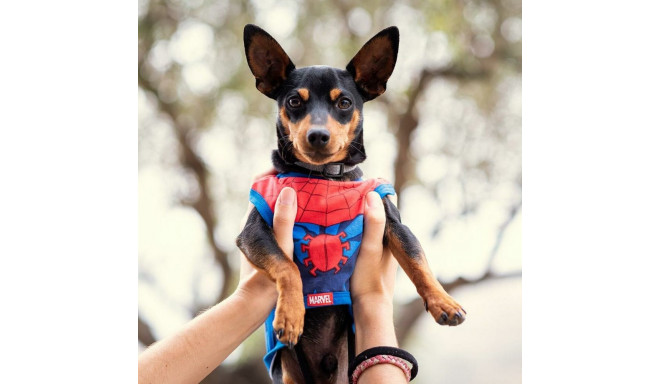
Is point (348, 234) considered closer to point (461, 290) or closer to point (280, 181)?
point (280, 181)

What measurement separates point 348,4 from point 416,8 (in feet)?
1.12

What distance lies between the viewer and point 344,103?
174 centimetres

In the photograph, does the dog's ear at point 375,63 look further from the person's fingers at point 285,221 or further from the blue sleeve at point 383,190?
the person's fingers at point 285,221

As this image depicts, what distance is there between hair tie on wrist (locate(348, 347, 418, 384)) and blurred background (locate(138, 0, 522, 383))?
67 centimetres

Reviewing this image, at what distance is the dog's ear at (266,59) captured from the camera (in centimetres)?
179

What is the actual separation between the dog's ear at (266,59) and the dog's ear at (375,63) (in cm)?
24

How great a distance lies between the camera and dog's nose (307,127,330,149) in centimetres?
158

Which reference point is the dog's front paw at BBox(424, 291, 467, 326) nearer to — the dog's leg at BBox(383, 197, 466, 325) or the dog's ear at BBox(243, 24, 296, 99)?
the dog's leg at BBox(383, 197, 466, 325)

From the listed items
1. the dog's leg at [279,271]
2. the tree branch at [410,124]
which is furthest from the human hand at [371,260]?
the tree branch at [410,124]

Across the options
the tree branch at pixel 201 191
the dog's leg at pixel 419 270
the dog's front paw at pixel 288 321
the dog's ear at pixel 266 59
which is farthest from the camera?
the tree branch at pixel 201 191

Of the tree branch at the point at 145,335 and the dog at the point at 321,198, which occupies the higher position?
the dog at the point at 321,198

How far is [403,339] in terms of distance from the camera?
2.72 metres

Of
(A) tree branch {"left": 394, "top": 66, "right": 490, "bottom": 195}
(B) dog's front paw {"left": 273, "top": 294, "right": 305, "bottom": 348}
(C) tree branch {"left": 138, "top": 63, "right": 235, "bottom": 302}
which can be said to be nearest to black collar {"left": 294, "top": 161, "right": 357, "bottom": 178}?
(B) dog's front paw {"left": 273, "top": 294, "right": 305, "bottom": 348}
